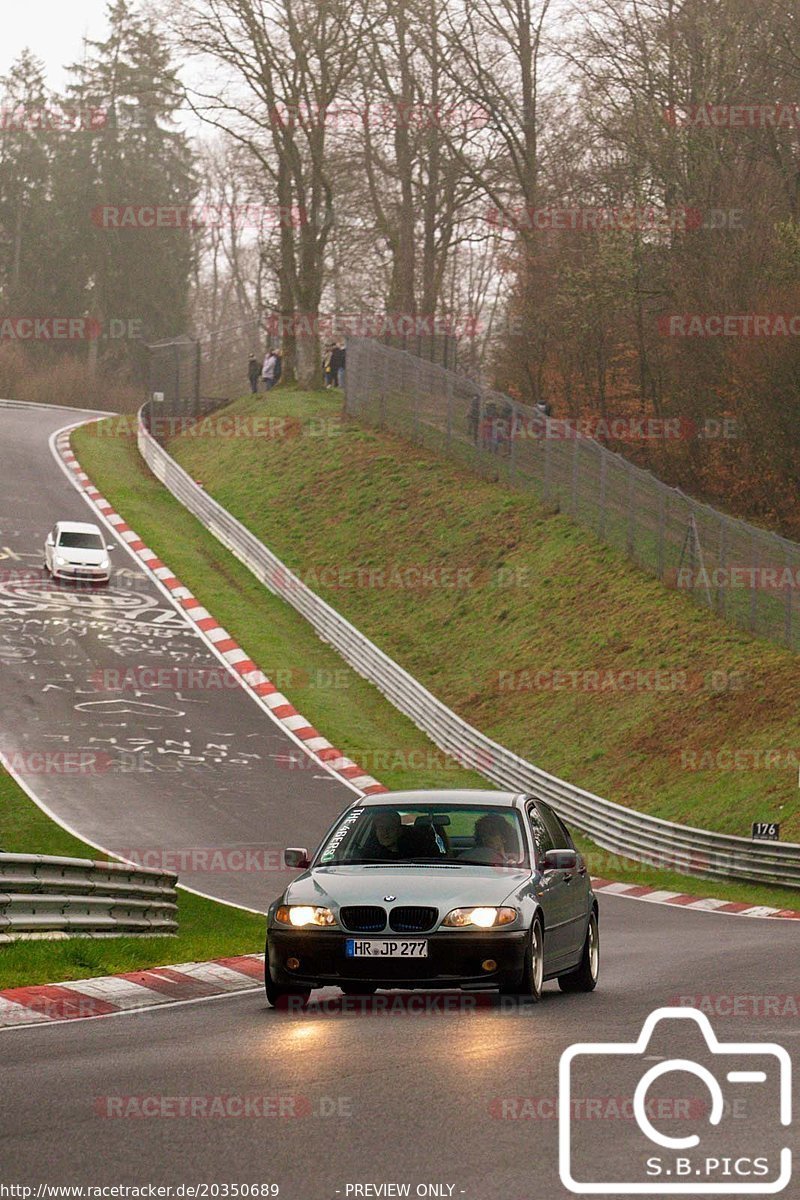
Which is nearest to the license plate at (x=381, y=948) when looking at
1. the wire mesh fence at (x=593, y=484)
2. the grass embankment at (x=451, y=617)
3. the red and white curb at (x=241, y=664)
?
the grass embankment at (x=451, y=617)

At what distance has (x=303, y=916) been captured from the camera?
1086 centimetres

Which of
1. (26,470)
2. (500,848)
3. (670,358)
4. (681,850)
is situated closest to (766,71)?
(670,358)

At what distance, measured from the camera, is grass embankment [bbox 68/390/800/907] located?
3012 cm

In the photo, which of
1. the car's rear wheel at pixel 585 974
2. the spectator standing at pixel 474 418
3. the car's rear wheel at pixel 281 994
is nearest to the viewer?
the car's rear wheel at pixel 281 994

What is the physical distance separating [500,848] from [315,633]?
28272mm

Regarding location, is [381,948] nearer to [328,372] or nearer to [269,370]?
[269,370]

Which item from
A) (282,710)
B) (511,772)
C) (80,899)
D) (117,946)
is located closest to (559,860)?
(117,946)

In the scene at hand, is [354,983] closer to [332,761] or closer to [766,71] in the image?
[332,761]

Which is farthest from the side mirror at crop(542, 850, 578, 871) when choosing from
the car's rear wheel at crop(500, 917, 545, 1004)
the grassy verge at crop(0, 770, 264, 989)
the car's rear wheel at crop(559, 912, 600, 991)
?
the grassy verge at crop(0, 770, 264, 989)

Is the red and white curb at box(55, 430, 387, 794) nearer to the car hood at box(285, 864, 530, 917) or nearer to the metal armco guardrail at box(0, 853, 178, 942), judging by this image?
the metal armco guardrail at box(0, 853, 178, 942)

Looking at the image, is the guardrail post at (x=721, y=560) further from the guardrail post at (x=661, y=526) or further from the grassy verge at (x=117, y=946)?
the grassy verge at (x=117, y=946)

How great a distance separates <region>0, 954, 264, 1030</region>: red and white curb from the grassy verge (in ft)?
0.77

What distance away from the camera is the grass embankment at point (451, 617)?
30.1 meters

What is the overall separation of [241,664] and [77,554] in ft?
22.8
